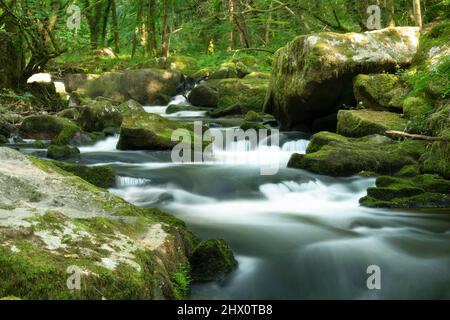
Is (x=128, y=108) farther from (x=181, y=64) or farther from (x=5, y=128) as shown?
(x=181, y=64)

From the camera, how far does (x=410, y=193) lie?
6.39 m

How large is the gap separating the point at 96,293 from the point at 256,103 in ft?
41.7

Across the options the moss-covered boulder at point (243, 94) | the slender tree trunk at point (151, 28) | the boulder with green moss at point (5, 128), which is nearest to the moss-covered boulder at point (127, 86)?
the moss-covered boulder at point (243, 94)

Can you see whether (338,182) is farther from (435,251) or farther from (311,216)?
(435,251)

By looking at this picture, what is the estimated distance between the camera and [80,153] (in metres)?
9.55

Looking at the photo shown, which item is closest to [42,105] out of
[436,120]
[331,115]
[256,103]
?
[256,103]

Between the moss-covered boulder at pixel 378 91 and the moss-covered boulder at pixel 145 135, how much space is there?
3.62 m

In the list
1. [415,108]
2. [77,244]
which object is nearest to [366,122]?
[415,108]

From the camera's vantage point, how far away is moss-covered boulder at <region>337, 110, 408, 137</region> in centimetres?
888

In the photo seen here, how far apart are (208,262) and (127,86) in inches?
561

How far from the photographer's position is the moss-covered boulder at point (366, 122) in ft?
29.1

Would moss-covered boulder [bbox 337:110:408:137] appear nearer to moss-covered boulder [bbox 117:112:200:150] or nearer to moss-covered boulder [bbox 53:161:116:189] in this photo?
moss-covered boulder [bbox 117:112:200:150]

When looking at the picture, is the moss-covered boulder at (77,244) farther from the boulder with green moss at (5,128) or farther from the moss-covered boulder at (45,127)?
the boulder with green moss at (5,128)

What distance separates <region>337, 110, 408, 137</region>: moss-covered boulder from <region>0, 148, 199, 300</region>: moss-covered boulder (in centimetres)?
559
